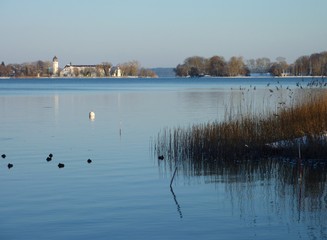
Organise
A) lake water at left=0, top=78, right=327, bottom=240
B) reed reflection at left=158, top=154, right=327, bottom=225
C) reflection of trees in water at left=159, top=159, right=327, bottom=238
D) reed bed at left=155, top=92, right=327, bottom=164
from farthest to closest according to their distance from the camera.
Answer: reed bed at left=155, top=92, right=327, bottom=164 → reed reflection at left=158, top=154, right=327, bottom=225 → reflection of trees in water at left=159, top=159, right=327, bottom=238 → lake water at left=0, top=78, right=327, bottom=240

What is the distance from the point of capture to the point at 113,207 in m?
12.3

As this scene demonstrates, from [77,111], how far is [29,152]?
1899 cm

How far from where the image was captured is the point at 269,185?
1430cm

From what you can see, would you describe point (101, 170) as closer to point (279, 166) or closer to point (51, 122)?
point (279, 166)

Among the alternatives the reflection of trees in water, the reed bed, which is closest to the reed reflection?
the reflection of trees in water

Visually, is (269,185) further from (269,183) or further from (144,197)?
(144,197)

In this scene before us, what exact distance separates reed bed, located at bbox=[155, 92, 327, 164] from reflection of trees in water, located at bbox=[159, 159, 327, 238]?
1.32 feet

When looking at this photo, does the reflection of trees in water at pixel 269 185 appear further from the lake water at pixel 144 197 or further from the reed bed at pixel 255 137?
the reed bed at pixel 255 137

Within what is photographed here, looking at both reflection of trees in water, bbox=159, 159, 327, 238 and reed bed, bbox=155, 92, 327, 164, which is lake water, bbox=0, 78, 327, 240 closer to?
reflection of trees in water, bbox=159, 159, 327, 238

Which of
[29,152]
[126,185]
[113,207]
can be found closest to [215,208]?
[113,207]

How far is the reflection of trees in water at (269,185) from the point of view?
455 inches

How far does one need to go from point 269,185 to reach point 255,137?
146 inches

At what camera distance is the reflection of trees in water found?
1155 cm

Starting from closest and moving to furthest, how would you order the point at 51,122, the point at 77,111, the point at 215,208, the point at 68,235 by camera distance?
the point at 68,235, the point at 215,208, the point at 51,122, the point at 77,111
